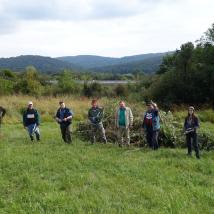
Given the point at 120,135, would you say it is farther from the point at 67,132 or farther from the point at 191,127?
the point at 191,127

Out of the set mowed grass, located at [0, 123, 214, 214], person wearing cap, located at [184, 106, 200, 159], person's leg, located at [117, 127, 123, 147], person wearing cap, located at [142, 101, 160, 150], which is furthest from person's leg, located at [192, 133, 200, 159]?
person's leg, located at [117, 127, 123, 147]

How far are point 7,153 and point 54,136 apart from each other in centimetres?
648

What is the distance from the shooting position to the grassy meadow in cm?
1004

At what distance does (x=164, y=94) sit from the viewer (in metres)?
42.9

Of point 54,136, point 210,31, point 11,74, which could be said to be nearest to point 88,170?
point 54,136

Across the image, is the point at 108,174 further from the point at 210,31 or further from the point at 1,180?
the point at 210,31

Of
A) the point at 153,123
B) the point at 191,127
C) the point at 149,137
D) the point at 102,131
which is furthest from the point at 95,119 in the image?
the point at 191,127

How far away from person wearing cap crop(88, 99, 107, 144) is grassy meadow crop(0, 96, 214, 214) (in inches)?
31.9

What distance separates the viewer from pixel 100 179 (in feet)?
40.5

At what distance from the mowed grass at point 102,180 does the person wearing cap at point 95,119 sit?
4.80ft

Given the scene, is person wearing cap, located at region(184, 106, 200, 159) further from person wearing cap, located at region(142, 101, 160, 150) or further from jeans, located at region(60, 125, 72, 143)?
jeans, located at region(60, 125, 72, 143)

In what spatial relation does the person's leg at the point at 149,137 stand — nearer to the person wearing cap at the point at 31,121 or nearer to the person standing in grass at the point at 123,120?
the person standing in grass at the point at 123,120

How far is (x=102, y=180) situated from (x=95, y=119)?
7546 millimetres

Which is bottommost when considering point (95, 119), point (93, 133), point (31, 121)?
point (93, 133)
